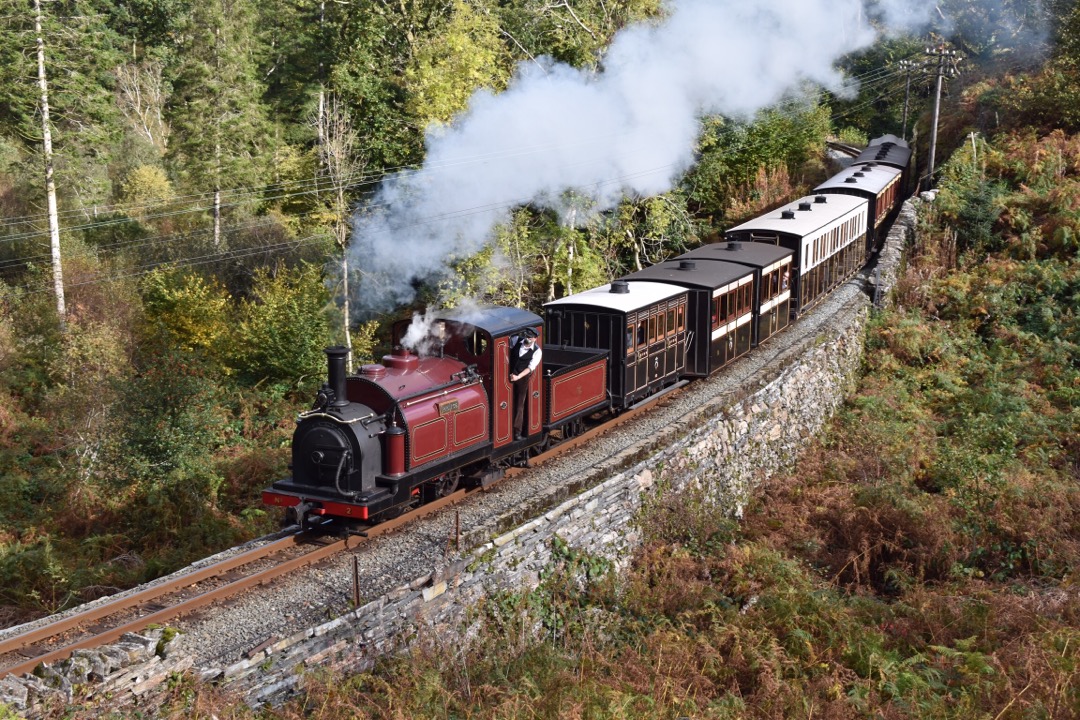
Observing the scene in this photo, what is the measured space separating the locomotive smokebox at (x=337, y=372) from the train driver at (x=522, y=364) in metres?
2.95

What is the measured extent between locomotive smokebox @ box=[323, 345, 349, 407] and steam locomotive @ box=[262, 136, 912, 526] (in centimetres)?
2

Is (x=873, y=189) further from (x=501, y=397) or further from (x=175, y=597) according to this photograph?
(x=175, y=597)

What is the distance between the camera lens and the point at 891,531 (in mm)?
16109

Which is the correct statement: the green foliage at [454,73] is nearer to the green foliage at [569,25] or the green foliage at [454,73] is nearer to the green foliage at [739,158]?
the green foliage at [569,25]

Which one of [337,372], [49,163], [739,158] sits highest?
[49,163]

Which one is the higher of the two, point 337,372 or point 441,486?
point 337,372

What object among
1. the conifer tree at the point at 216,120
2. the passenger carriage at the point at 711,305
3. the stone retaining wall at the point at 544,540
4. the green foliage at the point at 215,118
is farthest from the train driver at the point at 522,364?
the green foliage at the point at 215,118

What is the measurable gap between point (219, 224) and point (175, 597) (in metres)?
22.7

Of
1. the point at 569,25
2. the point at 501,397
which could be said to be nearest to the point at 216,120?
the point at 569,25

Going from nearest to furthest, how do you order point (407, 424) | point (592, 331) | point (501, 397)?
1. point (407, 424)
2. point (501, 397)
3. point (592, 331)

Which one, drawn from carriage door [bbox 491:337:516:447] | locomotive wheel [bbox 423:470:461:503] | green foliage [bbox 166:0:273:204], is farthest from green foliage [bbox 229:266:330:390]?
locomotive wheel [bbox 423:470:461:503]

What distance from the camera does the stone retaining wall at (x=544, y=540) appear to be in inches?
328

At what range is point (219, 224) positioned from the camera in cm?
3078

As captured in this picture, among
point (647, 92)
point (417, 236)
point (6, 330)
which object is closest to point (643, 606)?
point (417, 236)
